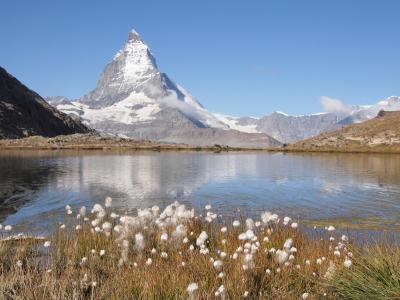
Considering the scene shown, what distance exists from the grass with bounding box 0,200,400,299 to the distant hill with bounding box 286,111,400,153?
127441 millimetres

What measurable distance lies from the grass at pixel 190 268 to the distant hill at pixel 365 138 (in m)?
127

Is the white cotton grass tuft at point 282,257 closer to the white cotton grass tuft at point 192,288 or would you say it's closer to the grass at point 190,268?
the grass at point 190,268

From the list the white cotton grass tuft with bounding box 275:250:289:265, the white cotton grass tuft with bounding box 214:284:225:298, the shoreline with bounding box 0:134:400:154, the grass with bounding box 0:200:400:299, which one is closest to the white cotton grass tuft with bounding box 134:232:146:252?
the grass with bounding box 0:200:400:299

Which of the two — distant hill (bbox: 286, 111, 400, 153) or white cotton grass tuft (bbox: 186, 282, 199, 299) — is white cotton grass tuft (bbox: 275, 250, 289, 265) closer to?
white cotton grass tuft (bbox: 186, 282, 199, 299)

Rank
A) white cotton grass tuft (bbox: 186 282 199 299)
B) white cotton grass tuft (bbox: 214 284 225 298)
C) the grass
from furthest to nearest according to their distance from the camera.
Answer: the grass < white cotton grass tuft (bbox: 214 284 225 298) < white cotton grass tuft (bbox: 186 282 199 299)

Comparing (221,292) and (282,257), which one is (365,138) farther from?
(221,292)

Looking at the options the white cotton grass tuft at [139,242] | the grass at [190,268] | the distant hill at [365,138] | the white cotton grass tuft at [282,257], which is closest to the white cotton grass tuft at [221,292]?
the grass at [190,268]

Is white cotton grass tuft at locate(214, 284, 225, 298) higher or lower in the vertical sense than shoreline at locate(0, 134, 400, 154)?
lower

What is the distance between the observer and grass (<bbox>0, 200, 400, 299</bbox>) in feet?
29.7

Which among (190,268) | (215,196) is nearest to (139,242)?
(190,268)

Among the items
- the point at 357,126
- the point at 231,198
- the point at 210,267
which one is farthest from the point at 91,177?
the point at 357,126

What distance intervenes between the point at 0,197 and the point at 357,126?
160018mm

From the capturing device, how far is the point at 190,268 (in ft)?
34.7

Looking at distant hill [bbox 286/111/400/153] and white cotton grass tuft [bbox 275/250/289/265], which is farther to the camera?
distant hill [bbox 286/111/400/153]
